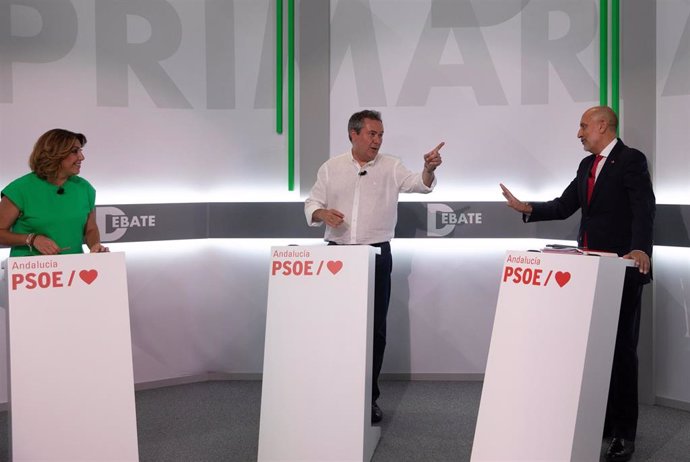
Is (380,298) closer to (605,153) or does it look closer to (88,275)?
(605,153)

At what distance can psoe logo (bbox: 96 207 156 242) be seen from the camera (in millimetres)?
4906

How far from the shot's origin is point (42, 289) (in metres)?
3.07

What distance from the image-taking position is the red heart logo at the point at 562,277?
2.99m

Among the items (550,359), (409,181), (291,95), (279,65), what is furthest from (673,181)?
(279,65)

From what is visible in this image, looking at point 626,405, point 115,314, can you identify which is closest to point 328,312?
point 115,314

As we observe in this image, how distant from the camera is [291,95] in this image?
528 centimetres

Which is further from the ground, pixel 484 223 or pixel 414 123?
pixel 414 123

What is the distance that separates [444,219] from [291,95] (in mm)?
1392

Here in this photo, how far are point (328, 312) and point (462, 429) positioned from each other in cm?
132

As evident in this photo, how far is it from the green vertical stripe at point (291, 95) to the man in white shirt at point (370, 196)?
950 mm

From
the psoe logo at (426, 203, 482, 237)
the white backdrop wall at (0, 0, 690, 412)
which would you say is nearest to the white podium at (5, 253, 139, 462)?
the white backdrop wall at (0, 0, 690, 412)

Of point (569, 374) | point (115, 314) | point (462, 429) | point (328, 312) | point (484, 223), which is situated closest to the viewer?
point (569, 374)

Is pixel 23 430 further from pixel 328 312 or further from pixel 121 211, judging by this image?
pixel 121 211

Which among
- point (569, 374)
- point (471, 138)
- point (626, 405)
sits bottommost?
point (626, 405)
